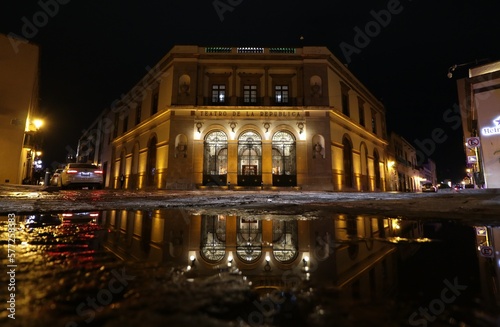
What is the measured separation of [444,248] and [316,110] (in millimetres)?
19231

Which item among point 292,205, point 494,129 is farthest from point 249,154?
point 494,129

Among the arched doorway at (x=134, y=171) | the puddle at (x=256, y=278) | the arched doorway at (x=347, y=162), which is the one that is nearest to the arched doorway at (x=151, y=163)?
the arched doorway at (x=134, y=171)

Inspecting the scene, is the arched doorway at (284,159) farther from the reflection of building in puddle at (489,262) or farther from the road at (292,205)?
the reflection of building in puddle at (489,262)

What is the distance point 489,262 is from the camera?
1602 millimetres

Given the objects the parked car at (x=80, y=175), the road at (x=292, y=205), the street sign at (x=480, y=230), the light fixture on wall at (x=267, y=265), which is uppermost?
the parked car at (x=80, y=175)

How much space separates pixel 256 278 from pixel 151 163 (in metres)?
22.8

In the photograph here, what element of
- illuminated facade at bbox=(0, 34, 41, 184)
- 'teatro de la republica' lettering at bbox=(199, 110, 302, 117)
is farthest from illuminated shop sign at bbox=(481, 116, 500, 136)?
illuminated facade at bbox=(0, 34, 41, 184)

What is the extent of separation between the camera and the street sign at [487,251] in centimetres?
176

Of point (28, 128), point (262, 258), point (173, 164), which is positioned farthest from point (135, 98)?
point (262, 258)

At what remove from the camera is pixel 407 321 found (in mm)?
891

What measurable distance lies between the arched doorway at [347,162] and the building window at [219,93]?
10616mm

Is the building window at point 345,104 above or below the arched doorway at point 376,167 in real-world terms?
above

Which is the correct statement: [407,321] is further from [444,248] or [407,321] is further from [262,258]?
[444,248]

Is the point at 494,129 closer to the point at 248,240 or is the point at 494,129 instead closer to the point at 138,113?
the point at 248,240
